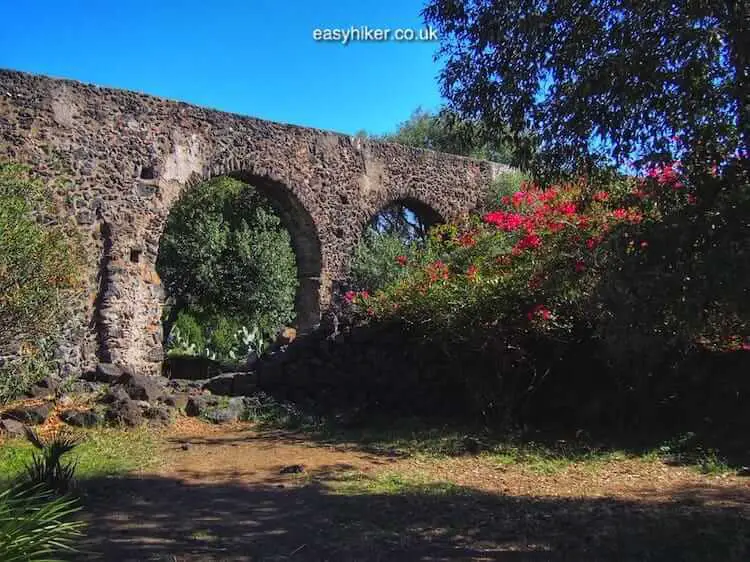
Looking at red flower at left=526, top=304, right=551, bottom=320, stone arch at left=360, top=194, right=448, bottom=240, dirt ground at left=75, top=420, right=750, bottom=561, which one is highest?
stone arch at left=360, top=194, right=448, bottom=240

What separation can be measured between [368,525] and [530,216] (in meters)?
5.59

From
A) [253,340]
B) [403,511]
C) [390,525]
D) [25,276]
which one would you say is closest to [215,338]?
[253,340]

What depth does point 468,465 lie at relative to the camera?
6.98m

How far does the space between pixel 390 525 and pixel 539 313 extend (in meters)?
3.87

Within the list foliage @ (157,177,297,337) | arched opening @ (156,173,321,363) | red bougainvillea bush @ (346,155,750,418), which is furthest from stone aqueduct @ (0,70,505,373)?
red bougainvillea bush @ (346,155,750,418)

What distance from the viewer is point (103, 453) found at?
679 cm

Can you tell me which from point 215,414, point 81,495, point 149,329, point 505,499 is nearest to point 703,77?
point 505,499

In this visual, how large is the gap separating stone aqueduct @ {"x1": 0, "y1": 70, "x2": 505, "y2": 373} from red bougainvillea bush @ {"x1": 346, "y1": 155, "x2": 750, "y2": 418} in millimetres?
2257

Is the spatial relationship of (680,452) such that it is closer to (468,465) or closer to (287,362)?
(468,465)

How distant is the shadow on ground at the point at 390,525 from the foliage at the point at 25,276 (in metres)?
1.69

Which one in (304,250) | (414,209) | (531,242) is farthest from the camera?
(414,209)

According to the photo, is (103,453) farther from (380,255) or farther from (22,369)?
(380,255)

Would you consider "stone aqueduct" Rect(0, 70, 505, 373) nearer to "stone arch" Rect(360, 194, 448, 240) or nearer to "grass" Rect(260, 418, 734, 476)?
"stone arch" Rect(360, 194, 448, 240)

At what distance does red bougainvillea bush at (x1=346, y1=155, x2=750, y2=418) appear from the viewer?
3805mm
